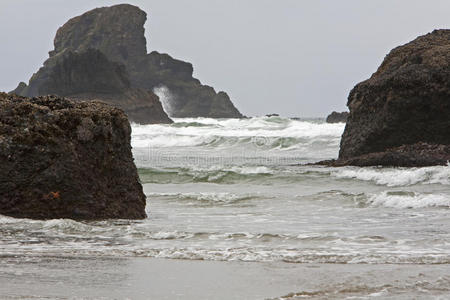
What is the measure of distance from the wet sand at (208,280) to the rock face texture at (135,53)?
116 metres

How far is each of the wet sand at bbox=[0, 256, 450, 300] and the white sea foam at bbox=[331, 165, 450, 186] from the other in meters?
6.63

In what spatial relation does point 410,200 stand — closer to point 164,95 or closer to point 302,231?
point 302,231

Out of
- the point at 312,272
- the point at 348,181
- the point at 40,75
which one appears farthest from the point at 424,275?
the point at 40,75

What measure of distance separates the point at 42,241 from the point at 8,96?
7.18 feet

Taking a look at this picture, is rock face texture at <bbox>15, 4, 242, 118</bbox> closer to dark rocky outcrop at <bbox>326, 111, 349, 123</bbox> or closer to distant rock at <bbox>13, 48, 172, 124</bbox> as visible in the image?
distant rock at <bbox>13, 48, 172, 124</bbox>

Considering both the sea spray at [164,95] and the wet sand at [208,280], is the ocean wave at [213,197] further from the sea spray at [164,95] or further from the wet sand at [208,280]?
the sea spray at [164,95]

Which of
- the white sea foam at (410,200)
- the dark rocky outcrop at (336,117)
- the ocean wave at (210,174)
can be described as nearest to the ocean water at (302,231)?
the white sea foam at (410,200)

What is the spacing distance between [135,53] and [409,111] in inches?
4530

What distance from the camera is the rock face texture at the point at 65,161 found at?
6902mm

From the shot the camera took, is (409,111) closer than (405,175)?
No

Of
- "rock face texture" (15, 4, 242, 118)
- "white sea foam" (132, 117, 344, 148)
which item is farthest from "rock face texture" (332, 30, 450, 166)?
"rock face texture" (15, 4, 242, 118)

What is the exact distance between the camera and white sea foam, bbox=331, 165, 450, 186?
37.0ft

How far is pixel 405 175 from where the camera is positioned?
11656 millimetres

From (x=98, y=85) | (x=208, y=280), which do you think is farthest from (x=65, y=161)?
(x=98, y=85)
